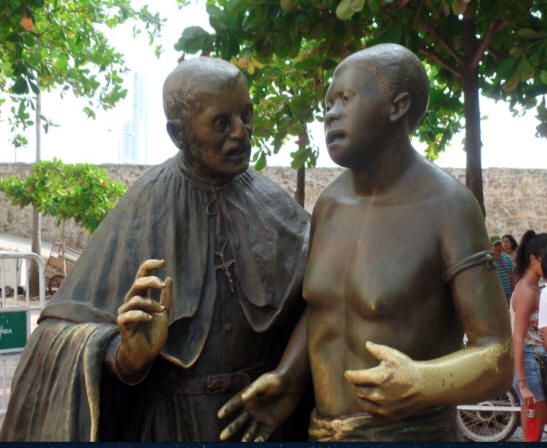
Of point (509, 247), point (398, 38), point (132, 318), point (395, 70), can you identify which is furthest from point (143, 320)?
point (509, 247)

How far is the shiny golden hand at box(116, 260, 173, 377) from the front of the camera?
1.60 m

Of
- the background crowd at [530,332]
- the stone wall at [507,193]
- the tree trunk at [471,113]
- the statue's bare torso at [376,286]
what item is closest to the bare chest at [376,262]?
the statue's bare torso at [376,286]

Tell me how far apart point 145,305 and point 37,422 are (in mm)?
464

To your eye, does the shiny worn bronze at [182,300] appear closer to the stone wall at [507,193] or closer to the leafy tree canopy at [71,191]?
the leafy tree canopy at [71,191]

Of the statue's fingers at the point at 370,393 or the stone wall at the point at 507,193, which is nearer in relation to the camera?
the statue's fingers at the point at 370,393

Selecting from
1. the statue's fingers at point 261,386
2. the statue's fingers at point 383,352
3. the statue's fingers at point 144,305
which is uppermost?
the statue's fingers at point 144,305

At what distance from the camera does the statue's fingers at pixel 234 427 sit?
177cm

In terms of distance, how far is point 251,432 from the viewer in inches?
69.9

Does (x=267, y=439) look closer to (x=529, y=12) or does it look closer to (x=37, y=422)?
(x=37, y=422)

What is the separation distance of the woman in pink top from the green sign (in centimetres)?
375

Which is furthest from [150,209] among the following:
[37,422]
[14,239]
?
[14,239]

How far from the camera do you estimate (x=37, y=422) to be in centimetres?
178

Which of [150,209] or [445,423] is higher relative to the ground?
[150,209]

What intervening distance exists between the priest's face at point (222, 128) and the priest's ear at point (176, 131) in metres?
0.02
